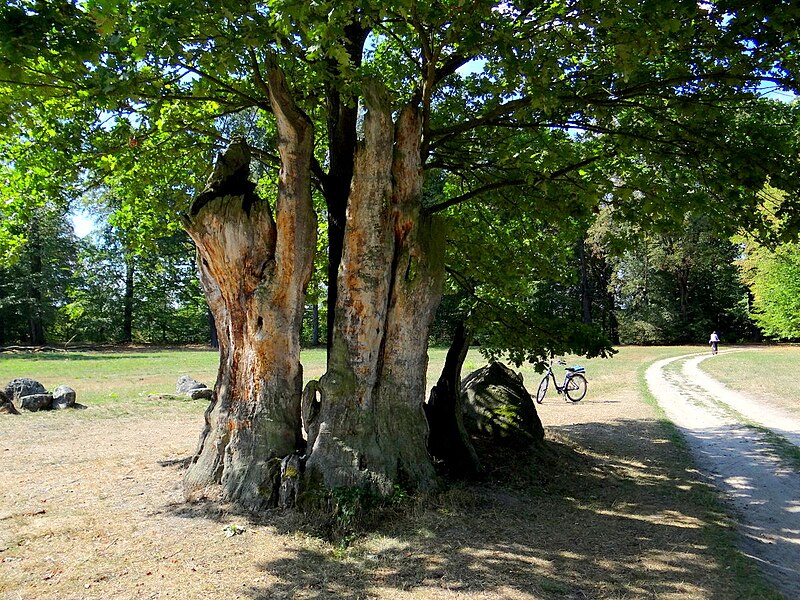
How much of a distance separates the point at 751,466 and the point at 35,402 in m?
14.3

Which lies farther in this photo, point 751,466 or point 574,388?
point 574,388

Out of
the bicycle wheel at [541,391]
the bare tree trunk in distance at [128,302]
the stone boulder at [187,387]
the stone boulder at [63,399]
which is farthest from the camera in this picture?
the bare tree trunk in distance at [128,302]

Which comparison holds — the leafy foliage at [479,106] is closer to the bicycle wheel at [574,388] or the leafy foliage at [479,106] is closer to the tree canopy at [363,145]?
the tree canopy at [363,145]

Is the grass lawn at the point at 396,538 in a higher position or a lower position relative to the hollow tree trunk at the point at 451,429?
lower

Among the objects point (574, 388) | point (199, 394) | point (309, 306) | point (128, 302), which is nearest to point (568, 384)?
point (574, 388)

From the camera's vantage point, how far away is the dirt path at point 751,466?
18.3 ft

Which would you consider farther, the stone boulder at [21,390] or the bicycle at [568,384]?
the bicycle at [568,384]

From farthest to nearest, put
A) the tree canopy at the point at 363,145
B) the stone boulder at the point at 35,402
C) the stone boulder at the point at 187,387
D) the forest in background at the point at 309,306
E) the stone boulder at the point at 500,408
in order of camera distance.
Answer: the forest in background at the point at 309,306 → the stone boulder at the point at 187,387 → the stone boulder at the point at 35,402 → the stone boulder at the point at 500,408 → the tree canopy at the point at 363,145

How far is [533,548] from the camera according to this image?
5336 mm

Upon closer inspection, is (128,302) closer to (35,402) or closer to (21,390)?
(21,390)

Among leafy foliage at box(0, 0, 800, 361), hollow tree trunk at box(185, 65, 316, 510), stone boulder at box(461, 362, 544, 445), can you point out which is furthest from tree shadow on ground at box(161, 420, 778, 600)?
leafy foliage at box(0, 0, 800, 361)

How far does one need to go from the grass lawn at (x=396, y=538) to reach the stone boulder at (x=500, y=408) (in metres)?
0.46

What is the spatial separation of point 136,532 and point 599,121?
7034 millimetres

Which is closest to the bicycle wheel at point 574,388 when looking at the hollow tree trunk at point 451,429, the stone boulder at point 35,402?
the hollow tree trunk at point 451,429
